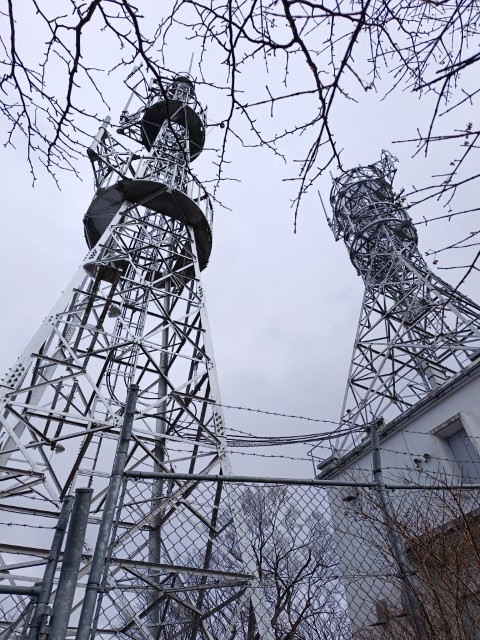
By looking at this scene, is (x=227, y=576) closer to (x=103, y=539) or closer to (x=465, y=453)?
(x=103, y=539)

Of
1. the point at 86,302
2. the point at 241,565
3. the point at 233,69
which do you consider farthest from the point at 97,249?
the point at 233,69

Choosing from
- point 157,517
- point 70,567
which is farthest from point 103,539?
point 157,517

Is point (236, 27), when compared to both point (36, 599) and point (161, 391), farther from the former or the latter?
point (161, 391)

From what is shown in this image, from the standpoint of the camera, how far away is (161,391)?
775 cm

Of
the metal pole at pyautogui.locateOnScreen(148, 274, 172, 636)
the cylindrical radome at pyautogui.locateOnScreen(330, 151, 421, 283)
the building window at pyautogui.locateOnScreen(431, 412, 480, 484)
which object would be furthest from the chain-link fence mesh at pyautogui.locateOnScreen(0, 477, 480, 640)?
the cylindrical radome at pyautogui.locateOnScreen(330, 151, 421, 283)

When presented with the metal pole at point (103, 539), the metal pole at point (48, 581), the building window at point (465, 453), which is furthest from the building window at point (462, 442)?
the metal pole at point (48, 581)

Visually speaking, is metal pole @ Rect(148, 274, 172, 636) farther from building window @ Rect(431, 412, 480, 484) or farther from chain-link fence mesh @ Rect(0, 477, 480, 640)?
building window @ Rect(431, 412, 480, 484)

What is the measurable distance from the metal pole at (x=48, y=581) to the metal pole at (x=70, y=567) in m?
Answer: 0.05

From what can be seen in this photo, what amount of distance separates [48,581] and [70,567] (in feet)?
0.55

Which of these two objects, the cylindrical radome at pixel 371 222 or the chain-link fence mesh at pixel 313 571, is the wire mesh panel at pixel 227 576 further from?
the cylindrical radome at pixel 371 222

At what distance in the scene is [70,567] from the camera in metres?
2.25

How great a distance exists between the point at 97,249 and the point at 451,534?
6599 mm

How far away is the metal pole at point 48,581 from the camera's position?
214cm

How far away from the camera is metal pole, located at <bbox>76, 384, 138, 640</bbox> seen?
221cm
